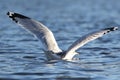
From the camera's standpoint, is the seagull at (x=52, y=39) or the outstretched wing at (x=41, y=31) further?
the outstretched wing at (x=41, y=31)

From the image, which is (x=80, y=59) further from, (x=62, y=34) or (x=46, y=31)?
(x=62, y=34)

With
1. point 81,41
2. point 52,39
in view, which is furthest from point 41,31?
point 81,41

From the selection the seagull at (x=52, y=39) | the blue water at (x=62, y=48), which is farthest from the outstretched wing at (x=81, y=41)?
the blue water at (x=62, y=48)

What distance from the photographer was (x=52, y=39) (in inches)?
561

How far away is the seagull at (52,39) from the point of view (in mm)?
13577

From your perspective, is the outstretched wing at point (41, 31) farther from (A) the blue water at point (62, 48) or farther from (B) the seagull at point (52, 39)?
(A) the blue water at point (62, 48)

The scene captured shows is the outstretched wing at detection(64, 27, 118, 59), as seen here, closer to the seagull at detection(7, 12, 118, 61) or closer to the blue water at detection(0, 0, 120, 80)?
the seagull at detection(7, 12, 118, 61)

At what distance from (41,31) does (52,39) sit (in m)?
0.37

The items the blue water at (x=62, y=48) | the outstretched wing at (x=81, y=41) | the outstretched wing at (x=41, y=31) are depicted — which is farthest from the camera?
the outstretched wing at (x=41, y=31)

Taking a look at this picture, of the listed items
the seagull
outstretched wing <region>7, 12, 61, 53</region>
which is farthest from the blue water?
outstretched wing <region>7, 12, 61, 53</region>

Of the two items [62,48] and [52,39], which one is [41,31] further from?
[62,48]

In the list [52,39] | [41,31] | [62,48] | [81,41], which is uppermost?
[62,48]

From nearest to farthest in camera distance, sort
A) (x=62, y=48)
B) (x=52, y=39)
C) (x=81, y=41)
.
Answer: (x=81, y=41) → (x=52, y=39) → (x=62, y=48)

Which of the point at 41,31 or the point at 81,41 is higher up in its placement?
the point at 41,31
